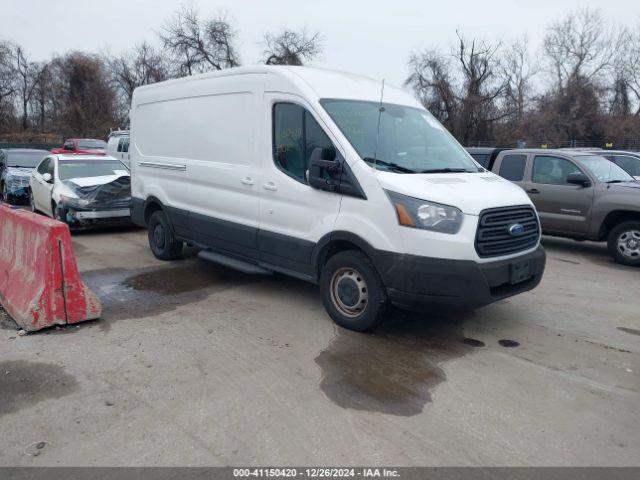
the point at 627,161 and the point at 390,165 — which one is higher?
the point at 627,161

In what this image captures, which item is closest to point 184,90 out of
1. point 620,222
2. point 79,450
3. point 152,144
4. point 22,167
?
point 152,144

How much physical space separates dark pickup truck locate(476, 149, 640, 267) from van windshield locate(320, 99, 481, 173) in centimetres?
404

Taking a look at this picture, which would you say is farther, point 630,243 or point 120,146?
point 120,146

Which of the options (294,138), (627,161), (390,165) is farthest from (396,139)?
(627,161)

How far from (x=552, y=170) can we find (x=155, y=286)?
23.4ft

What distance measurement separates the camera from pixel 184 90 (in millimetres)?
7352

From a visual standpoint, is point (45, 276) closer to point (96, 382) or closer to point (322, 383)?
point (96, 382)

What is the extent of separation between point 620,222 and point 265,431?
24.9ft

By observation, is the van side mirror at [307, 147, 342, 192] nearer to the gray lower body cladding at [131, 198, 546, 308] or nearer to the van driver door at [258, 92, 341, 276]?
the van driver door at [258, 92, 341, 276]

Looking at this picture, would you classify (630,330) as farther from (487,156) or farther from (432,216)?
(487,156)

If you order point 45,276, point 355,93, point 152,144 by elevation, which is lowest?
point 45,276

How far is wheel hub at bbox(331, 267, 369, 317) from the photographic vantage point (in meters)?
5.13

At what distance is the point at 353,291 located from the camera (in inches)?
205

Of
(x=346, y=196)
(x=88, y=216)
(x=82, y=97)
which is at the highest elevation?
(x=82, y=97)
